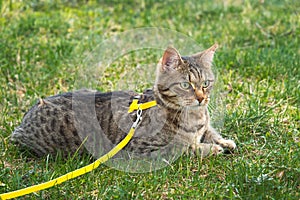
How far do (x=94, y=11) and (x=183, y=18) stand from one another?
1.32m

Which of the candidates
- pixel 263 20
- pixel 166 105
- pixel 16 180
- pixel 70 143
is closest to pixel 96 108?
pixel 70 143

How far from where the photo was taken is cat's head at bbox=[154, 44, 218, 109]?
389cm

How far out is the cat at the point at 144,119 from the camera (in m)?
3.93

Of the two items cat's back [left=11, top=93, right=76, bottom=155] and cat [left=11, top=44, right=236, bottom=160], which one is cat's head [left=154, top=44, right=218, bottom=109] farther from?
cat's back [left=11, top=93, right=76, bottom=155]

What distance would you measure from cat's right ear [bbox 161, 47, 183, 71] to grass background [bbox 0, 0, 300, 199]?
2.36ft

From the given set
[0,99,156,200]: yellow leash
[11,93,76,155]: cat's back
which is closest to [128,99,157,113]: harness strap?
[0,99,156,200]: yellow leash

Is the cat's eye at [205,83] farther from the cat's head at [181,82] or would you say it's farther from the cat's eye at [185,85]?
the cat's eye at [185,85]

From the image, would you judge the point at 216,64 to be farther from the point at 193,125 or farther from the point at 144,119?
the point at 144,119

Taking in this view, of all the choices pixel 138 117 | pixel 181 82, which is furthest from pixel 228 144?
pixel 138 117

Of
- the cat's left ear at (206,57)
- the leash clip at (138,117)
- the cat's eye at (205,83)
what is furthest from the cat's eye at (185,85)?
the leash clip at (138,117)

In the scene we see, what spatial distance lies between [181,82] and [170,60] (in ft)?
0.61

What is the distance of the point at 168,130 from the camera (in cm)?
405

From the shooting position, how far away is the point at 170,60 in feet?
12.8

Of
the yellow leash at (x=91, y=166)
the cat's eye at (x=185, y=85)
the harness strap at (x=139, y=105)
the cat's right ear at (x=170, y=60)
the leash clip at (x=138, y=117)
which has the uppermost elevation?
the cat's right ear at (x=170, y=60)
